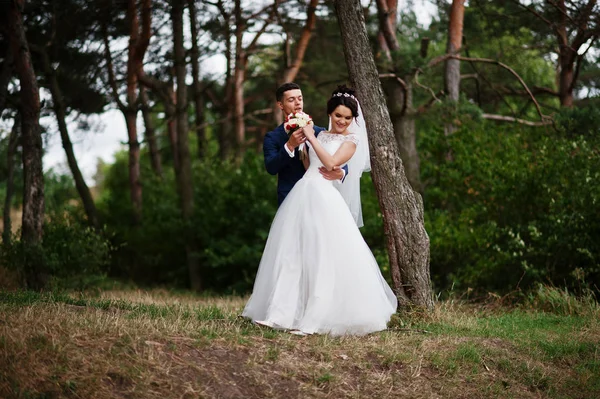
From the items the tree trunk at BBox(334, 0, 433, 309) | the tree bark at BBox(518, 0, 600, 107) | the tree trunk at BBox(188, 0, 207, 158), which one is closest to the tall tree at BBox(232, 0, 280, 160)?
the tree trunk at BBox(188, 0, 207, 158)

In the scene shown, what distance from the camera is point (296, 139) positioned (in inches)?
283

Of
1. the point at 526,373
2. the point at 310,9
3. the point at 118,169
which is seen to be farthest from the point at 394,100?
the point at 118,169

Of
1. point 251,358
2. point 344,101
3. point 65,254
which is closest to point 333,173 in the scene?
point 344,101

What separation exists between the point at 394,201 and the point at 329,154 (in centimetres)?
162

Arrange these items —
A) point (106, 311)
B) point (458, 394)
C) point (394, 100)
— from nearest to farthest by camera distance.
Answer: point (458, 394) → point (106, 311) → point (394, 100)

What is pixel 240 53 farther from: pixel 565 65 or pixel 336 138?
pixel 336 138

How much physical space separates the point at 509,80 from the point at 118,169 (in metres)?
13.4

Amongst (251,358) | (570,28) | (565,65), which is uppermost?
(570,28)

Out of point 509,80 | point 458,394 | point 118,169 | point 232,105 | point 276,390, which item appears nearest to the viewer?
point 276,390

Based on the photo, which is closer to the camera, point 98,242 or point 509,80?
point 98,242

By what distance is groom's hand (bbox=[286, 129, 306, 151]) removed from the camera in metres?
7.15

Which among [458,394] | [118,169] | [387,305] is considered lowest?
[458,394]

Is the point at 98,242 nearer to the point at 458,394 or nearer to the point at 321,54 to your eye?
the point at 458,394

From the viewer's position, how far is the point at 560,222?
37.0ft
